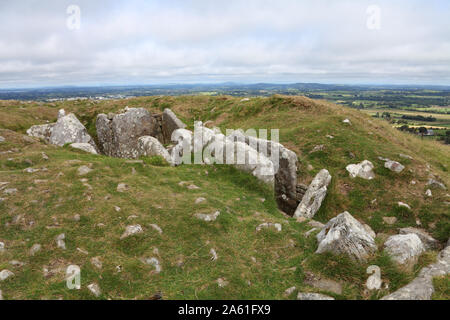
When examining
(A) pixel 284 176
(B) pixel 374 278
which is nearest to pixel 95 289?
(B) pixel 374 278

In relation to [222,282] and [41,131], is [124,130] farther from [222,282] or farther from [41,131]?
[222,282]

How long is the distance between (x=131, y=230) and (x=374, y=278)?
30.0 ft

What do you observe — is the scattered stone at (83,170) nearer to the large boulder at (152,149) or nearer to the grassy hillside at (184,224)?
the grassy hillside at (184,224)

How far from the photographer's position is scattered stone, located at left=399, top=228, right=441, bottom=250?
1366 cm

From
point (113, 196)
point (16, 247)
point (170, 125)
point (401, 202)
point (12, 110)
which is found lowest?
point (401, 202)

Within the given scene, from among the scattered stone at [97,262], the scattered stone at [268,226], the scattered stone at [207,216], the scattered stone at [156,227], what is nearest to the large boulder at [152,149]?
the scattered stone at [207,216]

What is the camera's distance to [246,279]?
861cm

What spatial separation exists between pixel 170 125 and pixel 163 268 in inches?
922

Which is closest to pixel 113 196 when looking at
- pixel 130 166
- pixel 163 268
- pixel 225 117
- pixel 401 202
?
pixel 130 166

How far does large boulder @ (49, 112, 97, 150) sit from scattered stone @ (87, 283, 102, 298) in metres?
23.9

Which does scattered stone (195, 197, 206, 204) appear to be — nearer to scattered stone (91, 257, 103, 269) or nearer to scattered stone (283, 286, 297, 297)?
scattered stone (91, 257, 103, 269)

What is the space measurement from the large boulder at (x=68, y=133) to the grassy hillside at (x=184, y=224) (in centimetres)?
786

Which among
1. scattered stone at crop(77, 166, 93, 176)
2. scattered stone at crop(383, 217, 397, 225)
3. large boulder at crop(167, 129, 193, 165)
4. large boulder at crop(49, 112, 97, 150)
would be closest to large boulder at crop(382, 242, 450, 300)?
scattered stone at crop(383, 217, 397, 225)
